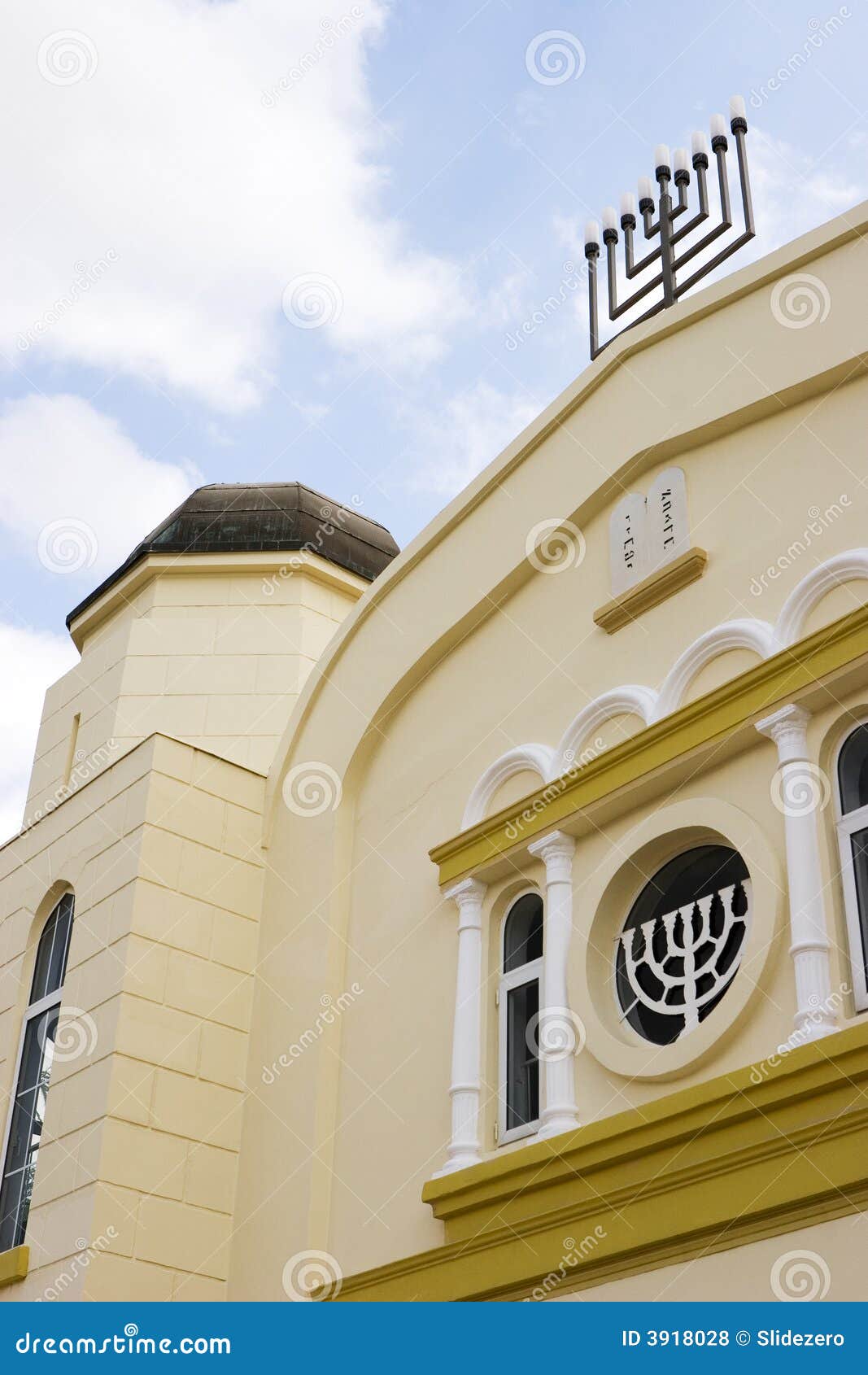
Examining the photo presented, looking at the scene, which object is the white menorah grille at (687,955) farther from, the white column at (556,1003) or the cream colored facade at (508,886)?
the white column at (556,1003)

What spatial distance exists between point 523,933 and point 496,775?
0.93 meters

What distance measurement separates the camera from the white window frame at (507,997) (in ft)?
25.4

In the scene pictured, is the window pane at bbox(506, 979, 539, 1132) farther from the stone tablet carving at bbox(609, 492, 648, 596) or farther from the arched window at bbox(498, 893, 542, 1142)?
the stone tablet carving at bbox(609, 492, 648, 596)

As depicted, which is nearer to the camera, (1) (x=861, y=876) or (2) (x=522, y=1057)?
(1) (x=861, y=876)

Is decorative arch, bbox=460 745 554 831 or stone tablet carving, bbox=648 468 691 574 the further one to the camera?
decorative arch, bbox=460 745 554 831

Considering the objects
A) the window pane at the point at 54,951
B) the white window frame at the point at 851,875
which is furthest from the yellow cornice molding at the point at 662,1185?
the window pane at the point at 54,951

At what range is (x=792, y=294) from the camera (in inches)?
325

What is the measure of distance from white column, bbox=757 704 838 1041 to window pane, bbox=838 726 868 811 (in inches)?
3.7

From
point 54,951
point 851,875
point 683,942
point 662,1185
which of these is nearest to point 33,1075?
point 54,951

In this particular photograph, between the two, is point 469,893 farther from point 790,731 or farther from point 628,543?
point 790,731

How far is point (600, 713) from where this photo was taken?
8.38 metres

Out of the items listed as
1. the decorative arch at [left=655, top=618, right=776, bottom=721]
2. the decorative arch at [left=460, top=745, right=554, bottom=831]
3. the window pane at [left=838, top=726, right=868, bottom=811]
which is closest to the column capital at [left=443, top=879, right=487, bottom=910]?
the decorative arch at [left=460, top=745, right=554, bottom=831]

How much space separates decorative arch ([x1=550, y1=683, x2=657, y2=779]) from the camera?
8.11 m
